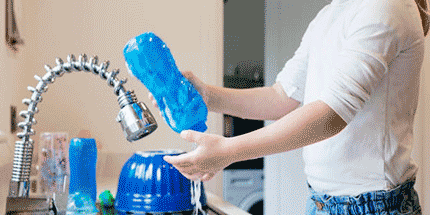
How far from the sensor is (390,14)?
0.94 meters

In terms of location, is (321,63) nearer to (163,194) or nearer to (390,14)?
(390,14)

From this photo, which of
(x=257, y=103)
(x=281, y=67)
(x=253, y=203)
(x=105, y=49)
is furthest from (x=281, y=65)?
(x=257, y=103)

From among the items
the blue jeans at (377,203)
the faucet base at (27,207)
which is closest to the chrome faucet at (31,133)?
the faucet base at (27,207)

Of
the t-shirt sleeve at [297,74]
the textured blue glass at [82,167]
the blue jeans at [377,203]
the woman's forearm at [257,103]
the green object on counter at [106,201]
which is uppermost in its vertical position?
the t-shirt sleeve at [297,74]

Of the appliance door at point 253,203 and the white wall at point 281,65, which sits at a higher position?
the white wall at point 281,65

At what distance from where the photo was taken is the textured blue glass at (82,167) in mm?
1137

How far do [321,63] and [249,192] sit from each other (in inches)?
118

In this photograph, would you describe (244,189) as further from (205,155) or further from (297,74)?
(205,155)

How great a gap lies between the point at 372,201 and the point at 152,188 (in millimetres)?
497

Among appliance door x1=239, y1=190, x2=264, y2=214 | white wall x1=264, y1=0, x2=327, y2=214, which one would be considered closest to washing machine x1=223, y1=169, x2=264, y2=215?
appliance door x1=239, y1=190, x2=264, y2=214

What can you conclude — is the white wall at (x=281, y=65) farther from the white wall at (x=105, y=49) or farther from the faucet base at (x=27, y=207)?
the faucet base at (x=27, y=207)

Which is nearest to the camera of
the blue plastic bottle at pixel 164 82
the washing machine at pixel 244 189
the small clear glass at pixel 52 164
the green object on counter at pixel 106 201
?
the blue plastic bottle at pixel 164 82

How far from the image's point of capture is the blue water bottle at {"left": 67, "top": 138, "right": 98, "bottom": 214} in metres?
1.11

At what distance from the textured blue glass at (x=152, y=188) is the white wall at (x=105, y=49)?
2.68 feet
